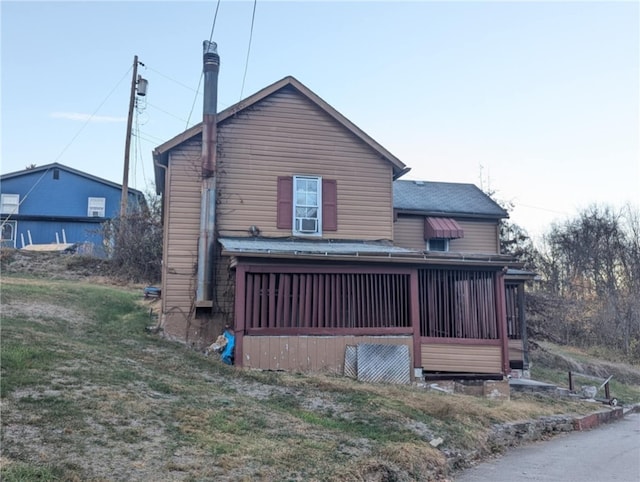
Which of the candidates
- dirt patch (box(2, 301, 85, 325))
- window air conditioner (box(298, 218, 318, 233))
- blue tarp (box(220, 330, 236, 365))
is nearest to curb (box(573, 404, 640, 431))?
blue tarp (box(220, 330, 236, 365))

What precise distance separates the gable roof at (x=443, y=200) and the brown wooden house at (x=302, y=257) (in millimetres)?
3316

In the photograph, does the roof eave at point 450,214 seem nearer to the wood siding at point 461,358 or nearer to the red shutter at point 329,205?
the red shutter at point 329,205

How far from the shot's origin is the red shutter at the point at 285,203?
15.4 m

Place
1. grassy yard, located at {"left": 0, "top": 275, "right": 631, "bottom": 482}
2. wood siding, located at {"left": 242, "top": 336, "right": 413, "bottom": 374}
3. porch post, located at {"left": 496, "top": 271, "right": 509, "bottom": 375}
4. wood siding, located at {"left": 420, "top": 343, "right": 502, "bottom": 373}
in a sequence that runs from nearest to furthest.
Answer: grassy yard, located at {"left": 0, "top": 275, "right": 631, "bottom": 482}, wood siding, located at {"left": 242, "top": 336, "right": 413, "bottom": 374}, wood siding, located at {"left": 420, "top": 343, "right": 502, "bottom": 373}, porch post, located at {"left": 496, "top": 271, "right": 509, "bottom": 375}

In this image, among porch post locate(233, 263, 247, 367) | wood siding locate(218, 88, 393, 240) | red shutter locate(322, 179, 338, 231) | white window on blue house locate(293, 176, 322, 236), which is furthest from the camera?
red shutter locate(322, 179, 338, 231)

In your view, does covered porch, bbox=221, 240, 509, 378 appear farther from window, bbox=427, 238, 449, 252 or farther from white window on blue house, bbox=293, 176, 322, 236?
window, bbox=427, 238, 449, 252

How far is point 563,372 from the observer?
21.2 metres

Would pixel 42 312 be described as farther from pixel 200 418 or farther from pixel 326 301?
pixel 200 418

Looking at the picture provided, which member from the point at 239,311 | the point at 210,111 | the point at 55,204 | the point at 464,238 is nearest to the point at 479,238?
the point at 464,238

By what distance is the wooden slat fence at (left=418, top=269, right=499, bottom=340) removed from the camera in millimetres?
13461

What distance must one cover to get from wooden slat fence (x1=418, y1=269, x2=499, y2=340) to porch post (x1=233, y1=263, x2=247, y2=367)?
13.7 feet

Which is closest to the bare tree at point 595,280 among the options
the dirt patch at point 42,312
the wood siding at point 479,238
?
the wood siding at point 479,238

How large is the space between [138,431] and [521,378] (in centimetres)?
1358

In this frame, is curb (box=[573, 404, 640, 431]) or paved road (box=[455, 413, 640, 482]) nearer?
paved road (box=[455, 413, 640, 482])
